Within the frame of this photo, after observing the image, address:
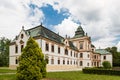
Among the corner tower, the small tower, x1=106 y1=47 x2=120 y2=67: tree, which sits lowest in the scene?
x1=106 y1=47 x2=120 y2=67: tree

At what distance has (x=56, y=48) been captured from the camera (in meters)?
36.0

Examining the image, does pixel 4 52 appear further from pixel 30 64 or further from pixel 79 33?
pixel 30 64

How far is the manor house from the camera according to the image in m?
31.8

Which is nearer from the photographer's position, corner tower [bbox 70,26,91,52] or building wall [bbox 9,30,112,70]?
building wall [bbox 9,30,112,70]

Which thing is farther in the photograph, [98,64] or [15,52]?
[98,64]

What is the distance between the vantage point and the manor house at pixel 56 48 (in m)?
31.8

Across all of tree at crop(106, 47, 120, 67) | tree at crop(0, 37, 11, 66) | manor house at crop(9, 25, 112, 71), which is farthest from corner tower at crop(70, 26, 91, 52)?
tree at crop(0, 37, 11, 66)

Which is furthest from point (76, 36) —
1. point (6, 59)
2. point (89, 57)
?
point (6, 59)

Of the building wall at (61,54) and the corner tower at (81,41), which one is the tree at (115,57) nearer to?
the building wall at (61,54)

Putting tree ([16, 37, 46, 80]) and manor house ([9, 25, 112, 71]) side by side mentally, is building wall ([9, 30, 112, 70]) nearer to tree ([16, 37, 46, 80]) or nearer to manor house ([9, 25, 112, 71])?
manor house ([9, 25, 112, 71])

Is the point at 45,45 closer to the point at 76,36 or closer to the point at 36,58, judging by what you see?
the point at 36,58

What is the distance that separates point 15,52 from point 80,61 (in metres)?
26.6

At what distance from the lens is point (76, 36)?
55531 mm

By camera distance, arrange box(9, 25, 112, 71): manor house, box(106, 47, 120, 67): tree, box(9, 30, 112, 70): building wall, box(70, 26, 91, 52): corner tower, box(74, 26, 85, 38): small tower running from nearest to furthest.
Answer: box(9, 25, 112, 71): manor house
box(9, 30, 112, 70): building wall
box(70, 26, 91, 52): corner tower
box(74, 26, 85, 38): small tower
box(106, 47, 120, 67): tree
